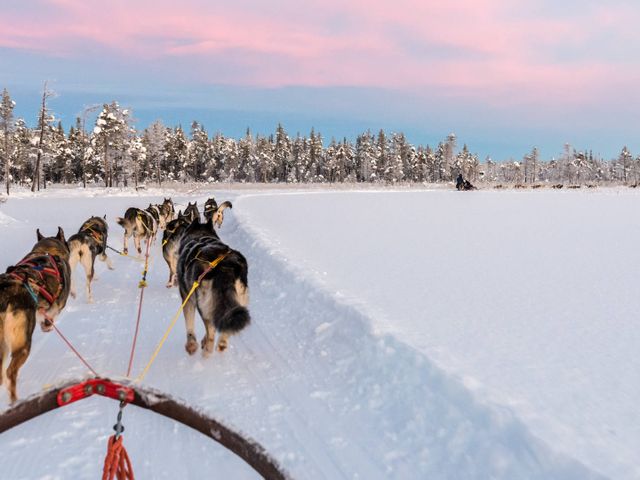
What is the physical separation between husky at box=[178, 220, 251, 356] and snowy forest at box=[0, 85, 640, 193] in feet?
212

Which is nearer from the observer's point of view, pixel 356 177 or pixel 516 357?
pixel 516 357

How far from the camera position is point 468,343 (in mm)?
5012

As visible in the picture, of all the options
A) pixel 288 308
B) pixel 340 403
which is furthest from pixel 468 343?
pixel 288 308

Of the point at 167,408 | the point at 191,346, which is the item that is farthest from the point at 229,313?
the point at 167,408

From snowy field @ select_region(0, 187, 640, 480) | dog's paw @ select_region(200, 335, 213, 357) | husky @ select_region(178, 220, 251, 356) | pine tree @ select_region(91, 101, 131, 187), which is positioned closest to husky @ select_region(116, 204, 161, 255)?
snowy field @ select_region(0, 187, 640, 480)

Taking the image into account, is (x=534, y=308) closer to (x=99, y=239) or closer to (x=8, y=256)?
(x=99, y=239)

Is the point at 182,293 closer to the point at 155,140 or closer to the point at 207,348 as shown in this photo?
the point at 207,348

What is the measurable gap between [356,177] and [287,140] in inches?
768

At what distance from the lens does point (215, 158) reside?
107312mm

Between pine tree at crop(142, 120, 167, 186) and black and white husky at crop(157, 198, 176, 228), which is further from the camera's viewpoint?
pine tree at crop(142, 120, 167, 186)

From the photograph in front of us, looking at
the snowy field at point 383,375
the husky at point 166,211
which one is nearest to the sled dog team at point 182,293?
the snowy field at point 383,375

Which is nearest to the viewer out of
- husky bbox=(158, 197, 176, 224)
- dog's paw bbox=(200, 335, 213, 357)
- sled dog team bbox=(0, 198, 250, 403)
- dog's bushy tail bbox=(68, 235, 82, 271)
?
sled dog team bbox=(0, 198, 250, 403)

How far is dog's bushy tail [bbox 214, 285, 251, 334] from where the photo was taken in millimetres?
4340

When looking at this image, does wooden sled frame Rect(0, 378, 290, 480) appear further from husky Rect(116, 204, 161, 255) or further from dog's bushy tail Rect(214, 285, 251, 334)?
husky Rect(116, 204, 161, 255)
